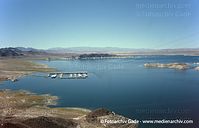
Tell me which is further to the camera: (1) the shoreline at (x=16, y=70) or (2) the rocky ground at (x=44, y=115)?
(1) the shoreline at (x=16, y=70)

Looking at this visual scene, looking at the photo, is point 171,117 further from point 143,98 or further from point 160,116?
point 143,98

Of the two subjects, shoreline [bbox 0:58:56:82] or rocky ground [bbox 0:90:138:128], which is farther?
shoreline [bbox 0:58:56:82]

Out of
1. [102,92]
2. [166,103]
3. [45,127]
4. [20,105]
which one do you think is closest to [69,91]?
[102,92]

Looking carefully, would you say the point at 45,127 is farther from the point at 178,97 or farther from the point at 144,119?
the point at 178,97

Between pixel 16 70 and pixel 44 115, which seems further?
pixel 16 70

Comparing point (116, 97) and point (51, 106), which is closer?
point (51, 106)

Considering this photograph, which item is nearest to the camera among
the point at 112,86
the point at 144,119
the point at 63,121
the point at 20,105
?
the point at 63,121

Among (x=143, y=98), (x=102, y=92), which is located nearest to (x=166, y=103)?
(x=143, y=98)

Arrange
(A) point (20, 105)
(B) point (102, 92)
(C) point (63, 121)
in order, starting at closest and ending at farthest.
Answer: (C) point (63, 121) → (A) point (20, 105) → (B) point (102, 92)

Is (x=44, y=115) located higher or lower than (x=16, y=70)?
lower
